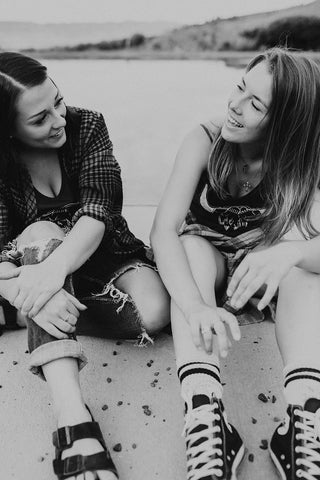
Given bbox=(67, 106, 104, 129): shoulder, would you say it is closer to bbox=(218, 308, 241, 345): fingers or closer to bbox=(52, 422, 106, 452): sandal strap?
bbox=(218, 308, 241, 345): fingers

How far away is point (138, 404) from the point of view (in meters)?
1.14

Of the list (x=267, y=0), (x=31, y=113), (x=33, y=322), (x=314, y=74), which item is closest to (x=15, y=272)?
(x=33, y=322)

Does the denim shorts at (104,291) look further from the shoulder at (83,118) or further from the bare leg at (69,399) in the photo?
the shoulder at (83,118)

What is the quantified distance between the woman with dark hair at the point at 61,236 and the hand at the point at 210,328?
23 centimetres

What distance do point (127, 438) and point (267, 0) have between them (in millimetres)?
1675

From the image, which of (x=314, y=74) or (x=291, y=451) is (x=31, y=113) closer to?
(x=314, y=74)

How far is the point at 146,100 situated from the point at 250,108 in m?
1.06

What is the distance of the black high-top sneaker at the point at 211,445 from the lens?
2.88 feet

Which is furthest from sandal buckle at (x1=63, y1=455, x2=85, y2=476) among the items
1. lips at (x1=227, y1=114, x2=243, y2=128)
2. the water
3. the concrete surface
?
the water

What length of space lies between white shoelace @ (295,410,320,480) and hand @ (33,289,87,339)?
1.50ft

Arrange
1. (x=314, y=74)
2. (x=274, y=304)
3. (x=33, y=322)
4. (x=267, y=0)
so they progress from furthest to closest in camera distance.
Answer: (x=267, y=0), (x=274, y=304), (x=314, y=74), (x=33, y=322)

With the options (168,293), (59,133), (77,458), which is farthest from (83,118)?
(77,458)

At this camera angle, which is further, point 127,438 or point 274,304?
point 274,304

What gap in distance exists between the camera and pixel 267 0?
1.96m
